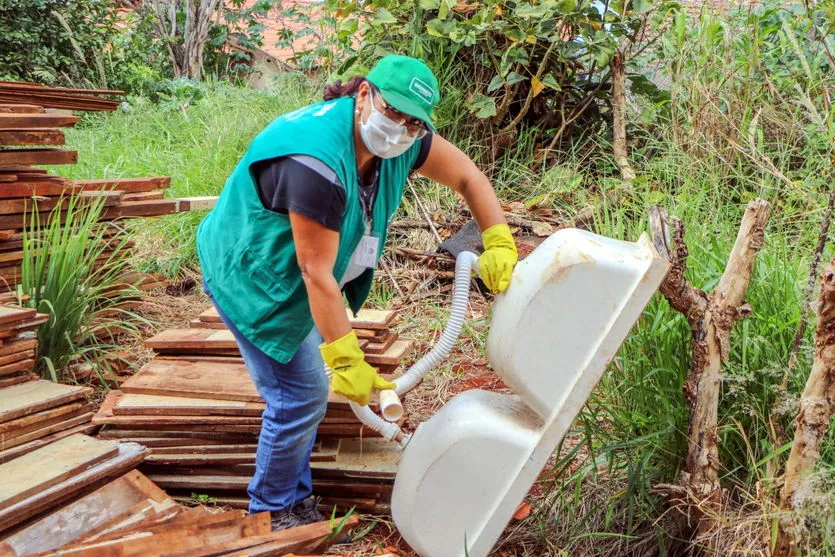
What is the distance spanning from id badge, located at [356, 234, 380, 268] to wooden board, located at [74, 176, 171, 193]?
90.6 inches

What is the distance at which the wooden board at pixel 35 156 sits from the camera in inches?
154

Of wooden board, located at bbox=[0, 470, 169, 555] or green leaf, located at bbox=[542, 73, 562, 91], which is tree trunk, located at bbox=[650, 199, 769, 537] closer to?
wooden board, located at bbox=[0, 470, 169, 555]

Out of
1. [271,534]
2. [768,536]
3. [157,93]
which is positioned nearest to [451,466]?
[271,534]

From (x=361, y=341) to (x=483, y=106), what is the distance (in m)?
2.55

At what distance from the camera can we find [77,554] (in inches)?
88.5

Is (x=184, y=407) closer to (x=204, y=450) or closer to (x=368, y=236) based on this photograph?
(x=204, y=450)

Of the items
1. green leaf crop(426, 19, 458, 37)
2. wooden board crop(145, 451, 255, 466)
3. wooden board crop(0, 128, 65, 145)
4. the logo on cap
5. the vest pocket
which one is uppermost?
the logo on cap

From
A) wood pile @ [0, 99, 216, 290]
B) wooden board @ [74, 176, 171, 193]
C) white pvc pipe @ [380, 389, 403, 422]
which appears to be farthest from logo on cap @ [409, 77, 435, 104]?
wooden board @ [74, 176, 171, 193]

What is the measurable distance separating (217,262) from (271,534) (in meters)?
0.88

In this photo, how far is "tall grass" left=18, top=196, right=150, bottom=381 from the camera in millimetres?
3615

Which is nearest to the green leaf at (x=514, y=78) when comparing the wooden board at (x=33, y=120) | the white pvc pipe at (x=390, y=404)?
the wooden board at (x=33, y=120)

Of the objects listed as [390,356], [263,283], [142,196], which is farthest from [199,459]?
[142,196]

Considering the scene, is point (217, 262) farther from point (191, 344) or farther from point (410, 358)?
point (410, 358)

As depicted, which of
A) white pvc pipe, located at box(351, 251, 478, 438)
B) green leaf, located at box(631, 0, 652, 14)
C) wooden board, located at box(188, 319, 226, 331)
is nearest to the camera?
Result: white pvc pipe, located at box(351, 251, 478, 438)
